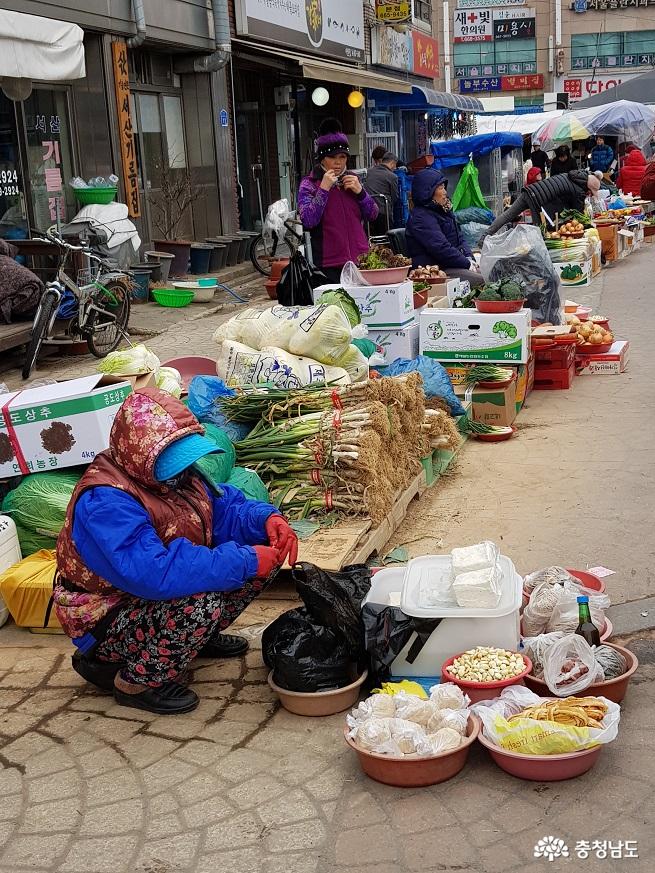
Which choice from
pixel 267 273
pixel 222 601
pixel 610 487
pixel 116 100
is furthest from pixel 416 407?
pixel 267 273

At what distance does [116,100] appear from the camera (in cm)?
1348

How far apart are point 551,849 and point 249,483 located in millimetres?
2644

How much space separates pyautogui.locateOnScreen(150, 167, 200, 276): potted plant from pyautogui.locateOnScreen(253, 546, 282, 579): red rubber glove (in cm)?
1174

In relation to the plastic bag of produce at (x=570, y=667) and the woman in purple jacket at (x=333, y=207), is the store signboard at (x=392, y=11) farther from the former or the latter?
the plastic bag of produce at (x=570, y=667)

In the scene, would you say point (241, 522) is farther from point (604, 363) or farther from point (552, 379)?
point (604, 363)

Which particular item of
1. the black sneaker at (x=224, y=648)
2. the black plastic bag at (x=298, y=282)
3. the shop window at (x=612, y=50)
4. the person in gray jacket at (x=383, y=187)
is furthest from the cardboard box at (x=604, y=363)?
the shop window at (x=612, y=50)

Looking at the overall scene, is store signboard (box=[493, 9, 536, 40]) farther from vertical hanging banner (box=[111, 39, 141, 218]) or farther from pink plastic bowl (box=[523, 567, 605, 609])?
pink plastic bowl (box=[523, 567, 605, 609])

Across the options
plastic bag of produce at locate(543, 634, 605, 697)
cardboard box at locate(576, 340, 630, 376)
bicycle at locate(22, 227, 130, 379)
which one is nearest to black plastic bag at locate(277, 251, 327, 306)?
bicycle at locate(22, 227, 130, 379)

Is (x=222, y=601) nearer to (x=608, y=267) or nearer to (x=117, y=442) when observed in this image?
(x=117, y=442)

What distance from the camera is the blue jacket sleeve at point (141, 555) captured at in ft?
11.5

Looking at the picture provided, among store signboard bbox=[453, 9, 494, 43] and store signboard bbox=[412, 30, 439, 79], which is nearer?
store signboard bbox=[412, 30, 439, 79]

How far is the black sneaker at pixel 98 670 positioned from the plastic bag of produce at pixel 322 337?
2.86 m

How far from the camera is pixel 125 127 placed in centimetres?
1366

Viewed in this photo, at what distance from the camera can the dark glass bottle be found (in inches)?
160
